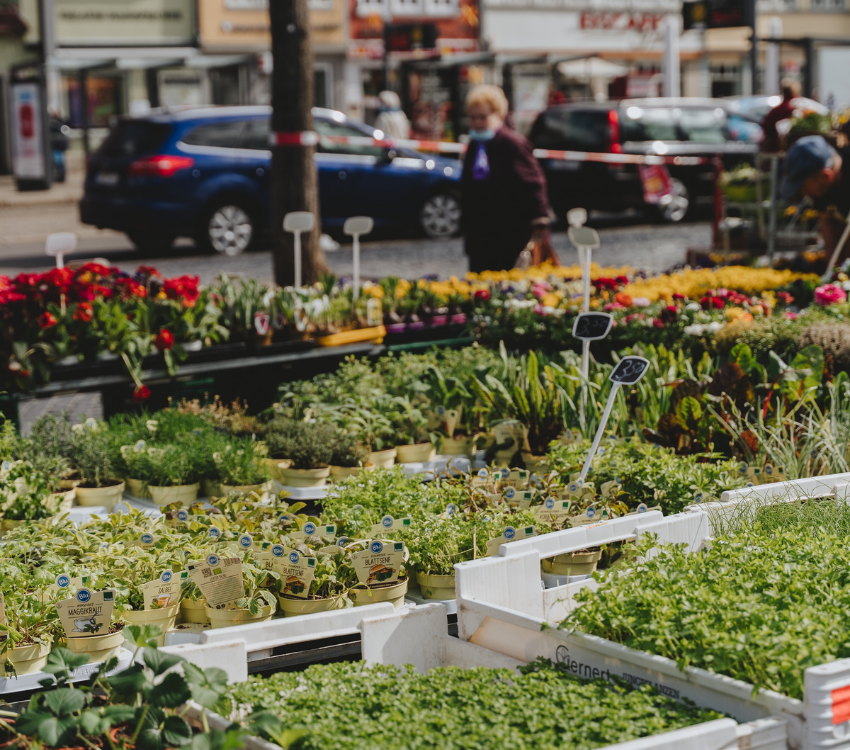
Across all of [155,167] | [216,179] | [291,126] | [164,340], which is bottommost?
[164,340]

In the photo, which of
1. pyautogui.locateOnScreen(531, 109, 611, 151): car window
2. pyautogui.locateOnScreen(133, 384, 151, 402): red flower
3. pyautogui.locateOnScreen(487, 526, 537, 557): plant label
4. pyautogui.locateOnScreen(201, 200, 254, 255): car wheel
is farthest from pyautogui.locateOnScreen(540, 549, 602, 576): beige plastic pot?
pyautogui.locateOnScreen(531, 109, 611, 151): car window

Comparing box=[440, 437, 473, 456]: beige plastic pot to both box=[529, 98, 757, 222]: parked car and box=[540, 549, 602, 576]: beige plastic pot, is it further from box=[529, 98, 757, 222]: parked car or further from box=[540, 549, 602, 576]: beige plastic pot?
box=[529, 98, 757, 222]: parked car

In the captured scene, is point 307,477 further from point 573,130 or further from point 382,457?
point 573,130

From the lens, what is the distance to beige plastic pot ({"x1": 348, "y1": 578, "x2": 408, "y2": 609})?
3225 mm

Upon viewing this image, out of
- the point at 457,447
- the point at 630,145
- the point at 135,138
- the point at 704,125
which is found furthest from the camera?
the point at 704,125

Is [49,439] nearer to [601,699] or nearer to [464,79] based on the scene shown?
[601,699]

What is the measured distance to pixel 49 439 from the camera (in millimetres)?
4672

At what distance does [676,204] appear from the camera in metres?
15.8

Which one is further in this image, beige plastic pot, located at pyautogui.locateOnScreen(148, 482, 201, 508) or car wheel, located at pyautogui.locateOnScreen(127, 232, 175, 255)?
car wheel, located at pyautogui.locateOnScreen(127, 232, 175, 255)

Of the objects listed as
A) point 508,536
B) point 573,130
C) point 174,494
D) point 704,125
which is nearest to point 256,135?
point 573,130

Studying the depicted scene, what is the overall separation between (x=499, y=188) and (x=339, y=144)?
7.20 m

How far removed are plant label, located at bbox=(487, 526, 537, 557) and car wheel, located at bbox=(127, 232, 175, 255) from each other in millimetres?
10363

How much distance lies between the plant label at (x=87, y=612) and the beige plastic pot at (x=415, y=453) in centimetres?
196

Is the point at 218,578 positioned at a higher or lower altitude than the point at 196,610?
higher
